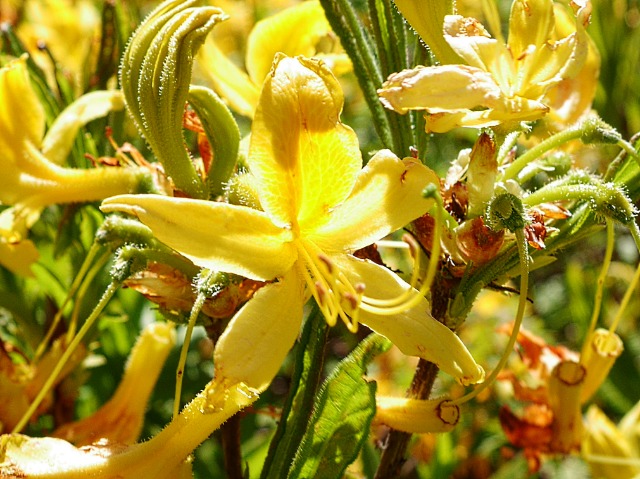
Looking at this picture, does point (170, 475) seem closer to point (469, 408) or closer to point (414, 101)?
point (414, 101)

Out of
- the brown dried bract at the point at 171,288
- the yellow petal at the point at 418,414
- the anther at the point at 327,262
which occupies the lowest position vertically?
the yellow petal at the point at 418,414

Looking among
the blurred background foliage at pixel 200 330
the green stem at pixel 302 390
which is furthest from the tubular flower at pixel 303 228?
the blurred background foliage at pixel 200 330

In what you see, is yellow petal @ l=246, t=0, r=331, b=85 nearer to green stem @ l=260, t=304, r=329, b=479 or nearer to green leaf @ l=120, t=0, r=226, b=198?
green leaf @ l=120, t=0, r=226, b=198

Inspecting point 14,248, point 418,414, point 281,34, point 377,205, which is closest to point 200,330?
point 14,248

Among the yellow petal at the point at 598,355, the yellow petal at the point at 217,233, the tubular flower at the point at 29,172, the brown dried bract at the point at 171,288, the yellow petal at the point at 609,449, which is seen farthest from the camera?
the yellow petal at the point at 609,449

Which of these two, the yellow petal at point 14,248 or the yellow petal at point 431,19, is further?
the yellow petal at point 14,248

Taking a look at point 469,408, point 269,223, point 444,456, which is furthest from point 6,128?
point 469,408

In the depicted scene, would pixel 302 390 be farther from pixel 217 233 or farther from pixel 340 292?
pixel 217 233

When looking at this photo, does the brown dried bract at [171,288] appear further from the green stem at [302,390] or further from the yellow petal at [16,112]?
the yellow petal at [16,112]
